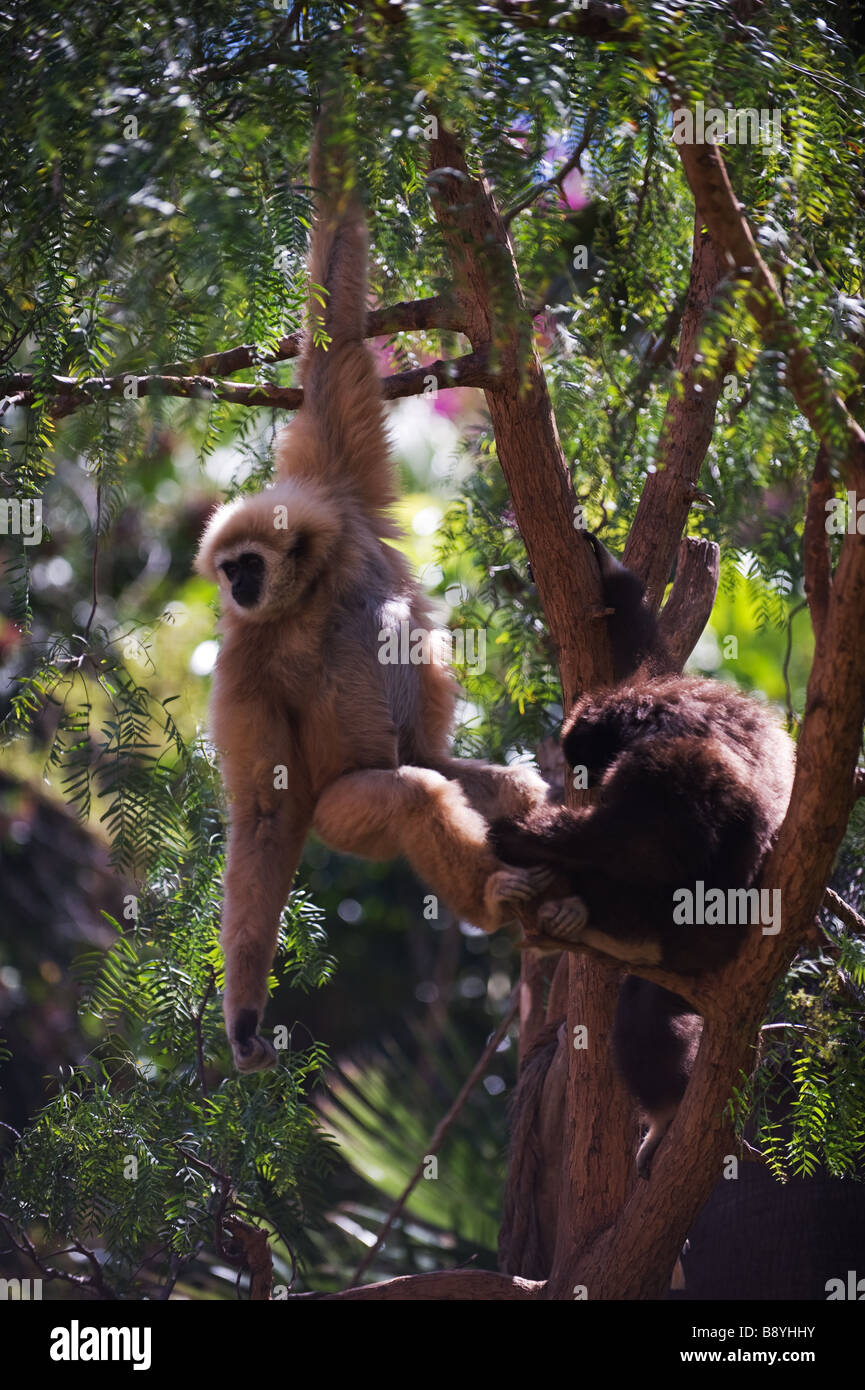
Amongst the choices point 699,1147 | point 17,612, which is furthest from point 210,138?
point 699,1147

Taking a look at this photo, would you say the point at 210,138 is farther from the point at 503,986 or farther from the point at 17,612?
the point at 503,986

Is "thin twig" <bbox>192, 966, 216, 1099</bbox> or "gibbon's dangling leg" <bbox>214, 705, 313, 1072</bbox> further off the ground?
"gibbon's dangling leg" <bbox>214, 705, 313, 1072</bbox>

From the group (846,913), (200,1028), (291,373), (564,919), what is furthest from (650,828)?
(291,373)

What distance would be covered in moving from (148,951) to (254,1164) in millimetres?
888

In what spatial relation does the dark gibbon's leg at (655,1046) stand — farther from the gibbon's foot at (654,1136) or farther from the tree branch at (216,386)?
the tree branch at (216,386)

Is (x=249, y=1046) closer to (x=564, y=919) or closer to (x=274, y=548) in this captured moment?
(x=564, y=919)

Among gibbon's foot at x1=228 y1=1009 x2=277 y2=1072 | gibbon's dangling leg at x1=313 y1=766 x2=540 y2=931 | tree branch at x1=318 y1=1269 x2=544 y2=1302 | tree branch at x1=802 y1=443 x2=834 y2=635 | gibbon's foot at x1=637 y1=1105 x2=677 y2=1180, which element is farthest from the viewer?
gibbon's foot at x1=637 y1=1105 x2=677 y2=1180

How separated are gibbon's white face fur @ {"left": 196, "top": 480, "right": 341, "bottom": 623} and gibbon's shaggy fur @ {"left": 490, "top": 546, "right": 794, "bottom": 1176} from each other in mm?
1178

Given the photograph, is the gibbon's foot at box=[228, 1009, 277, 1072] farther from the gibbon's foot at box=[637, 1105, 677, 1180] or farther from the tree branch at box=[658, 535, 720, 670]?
the tree branch at box=[658, 535, 720, 670]

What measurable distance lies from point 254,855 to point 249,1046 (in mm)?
603

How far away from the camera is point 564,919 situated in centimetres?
330

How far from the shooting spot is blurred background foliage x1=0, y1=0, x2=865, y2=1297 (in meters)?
2.57

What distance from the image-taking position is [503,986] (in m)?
8.40

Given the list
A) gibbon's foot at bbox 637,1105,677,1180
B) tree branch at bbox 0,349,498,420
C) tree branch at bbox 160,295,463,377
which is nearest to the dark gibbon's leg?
gibbon's foot at bbox 637,1105,677,1180
